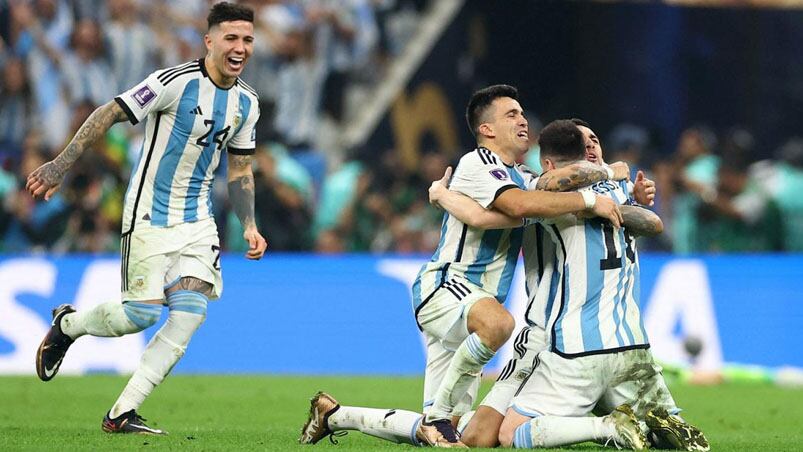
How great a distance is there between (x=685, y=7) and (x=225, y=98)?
34.3 feet

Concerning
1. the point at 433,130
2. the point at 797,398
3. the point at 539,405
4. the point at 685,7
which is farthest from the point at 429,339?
the point at 685,7

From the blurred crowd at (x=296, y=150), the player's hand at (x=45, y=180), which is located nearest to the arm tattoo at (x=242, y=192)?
the player's hand at (x=45, y=180)

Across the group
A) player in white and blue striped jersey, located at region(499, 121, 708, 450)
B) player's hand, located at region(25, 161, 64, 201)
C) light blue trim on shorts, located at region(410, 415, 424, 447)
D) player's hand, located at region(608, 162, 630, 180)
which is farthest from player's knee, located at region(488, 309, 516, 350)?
player's hand, located at region(25, 161, 64, 201)

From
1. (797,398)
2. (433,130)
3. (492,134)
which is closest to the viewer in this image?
(492,134)

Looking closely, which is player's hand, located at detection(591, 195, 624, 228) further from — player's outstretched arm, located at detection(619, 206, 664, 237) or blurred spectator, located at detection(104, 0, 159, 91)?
blurred spectator, located at detection(104, 0, 159, 91)

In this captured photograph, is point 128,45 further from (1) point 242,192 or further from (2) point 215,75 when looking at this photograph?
(2) point 215,75

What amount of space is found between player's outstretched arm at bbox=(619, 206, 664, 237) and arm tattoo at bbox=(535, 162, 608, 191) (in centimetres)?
23

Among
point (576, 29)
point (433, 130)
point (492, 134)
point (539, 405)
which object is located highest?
point (576, 29)

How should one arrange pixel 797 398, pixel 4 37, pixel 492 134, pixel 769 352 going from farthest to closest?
pixel 4 37 < pixel 769 352 < pixel 797 398 < pixel 492 134

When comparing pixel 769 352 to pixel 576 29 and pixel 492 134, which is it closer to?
pixel 576 29

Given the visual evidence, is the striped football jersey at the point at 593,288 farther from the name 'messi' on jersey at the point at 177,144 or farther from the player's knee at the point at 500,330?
the name 'messi' on jersey at the point at 177,144

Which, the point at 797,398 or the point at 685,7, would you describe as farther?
the point at 685,7

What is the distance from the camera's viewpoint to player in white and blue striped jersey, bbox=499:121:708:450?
729 centimetres

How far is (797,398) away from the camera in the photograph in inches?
491
